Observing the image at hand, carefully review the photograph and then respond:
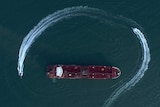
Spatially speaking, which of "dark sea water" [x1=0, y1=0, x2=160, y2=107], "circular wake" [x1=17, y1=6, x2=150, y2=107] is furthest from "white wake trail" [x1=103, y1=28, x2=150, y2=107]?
"dark sea water" [x1=0, y1=0, x2=160, y2=107]

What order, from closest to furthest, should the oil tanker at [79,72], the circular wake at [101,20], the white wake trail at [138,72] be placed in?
the oil tanker at [79,72], the white wake trail at [138,72], the circular wake at [101,20]

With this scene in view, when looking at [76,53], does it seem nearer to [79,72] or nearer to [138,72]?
[79,72]

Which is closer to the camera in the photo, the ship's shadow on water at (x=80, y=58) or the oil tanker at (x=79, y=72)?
the oil tanker at (x=79, y=72)

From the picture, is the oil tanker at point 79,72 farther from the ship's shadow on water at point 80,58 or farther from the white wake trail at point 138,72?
the white wake trail at point 138,72

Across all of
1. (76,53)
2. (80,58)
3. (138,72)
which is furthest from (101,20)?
(138,72)

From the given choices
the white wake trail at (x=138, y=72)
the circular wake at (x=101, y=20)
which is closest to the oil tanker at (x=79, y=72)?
the white wake trail at (x=138, y=72)

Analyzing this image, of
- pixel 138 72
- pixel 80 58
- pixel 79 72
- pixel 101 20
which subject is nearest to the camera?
pixel 79 72

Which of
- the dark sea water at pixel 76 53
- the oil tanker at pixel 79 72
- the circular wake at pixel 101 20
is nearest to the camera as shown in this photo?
the oil tanker at pixel 79 72

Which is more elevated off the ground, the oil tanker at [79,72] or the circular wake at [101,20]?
the circular wake at [101,20]
